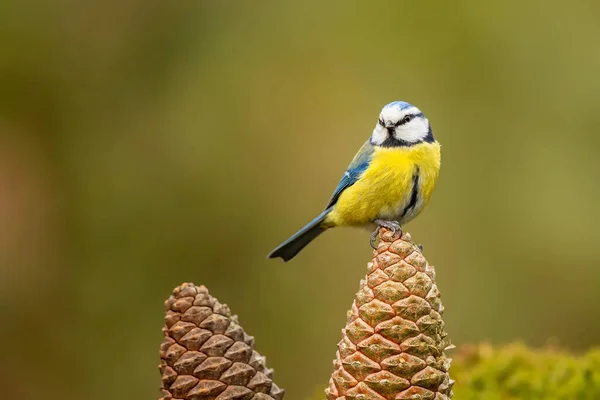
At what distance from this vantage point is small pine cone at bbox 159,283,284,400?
1222 millimetres

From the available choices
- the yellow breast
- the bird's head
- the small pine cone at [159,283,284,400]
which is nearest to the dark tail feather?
the yellow breast

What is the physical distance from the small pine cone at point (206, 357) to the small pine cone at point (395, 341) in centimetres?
15

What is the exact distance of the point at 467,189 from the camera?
12.6 ft

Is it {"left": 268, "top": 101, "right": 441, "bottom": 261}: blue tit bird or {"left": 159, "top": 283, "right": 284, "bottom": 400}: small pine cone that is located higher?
{"left": 268, "top": 101, "right": 441, "bottom": 261}: blue tit bird

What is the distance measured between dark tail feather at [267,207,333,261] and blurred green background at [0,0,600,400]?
0.80 m

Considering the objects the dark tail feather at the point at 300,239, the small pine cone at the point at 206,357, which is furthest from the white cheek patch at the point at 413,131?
the small pine cone at the point at 206,357

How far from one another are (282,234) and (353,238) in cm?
35

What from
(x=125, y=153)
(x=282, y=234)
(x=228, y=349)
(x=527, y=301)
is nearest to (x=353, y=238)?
(x=282, y=234)

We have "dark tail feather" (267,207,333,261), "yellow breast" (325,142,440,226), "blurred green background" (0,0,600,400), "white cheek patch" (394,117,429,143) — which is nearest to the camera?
"yellow breast" (325,142,440,226)

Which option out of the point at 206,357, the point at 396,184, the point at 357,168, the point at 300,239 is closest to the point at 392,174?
the point at 396,184

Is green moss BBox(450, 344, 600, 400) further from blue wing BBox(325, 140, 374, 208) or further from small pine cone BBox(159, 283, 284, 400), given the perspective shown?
blue wing BBox(325, 140, 374, 208)

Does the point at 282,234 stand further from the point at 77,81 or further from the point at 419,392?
the point at 419,392

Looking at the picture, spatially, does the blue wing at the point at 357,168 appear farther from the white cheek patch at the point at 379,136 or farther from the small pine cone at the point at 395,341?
the small pine cone at the point at 395,341

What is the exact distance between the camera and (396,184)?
2541mm
